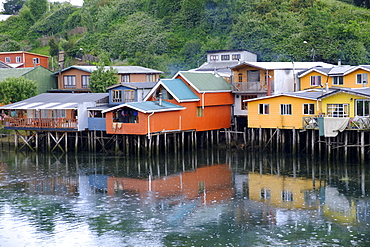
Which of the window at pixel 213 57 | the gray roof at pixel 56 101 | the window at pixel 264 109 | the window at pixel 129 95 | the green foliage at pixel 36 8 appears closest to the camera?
the window at pixel 264 109

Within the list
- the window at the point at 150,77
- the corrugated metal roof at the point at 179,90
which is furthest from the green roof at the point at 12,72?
the corrugated metal roof at the point at 179,90

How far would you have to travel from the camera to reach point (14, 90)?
58.7 metres

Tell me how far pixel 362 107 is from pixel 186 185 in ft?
47.9

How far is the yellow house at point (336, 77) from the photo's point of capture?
49.2 meters

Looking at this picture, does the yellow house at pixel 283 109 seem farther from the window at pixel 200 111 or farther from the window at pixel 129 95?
the window at pixel 129 95

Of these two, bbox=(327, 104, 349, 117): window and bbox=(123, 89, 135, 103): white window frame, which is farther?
bbox=(123, 89, 135, 103): white window frame

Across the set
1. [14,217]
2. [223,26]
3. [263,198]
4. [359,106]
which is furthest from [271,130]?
[223,26]

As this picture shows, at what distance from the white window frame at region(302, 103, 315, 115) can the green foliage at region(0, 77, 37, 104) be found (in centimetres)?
2765

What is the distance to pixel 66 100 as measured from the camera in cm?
5338

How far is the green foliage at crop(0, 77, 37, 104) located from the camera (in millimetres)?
58625

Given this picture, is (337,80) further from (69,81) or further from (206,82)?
(69,81)

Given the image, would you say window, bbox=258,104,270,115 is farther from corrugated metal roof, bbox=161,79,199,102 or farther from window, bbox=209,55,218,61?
window, bbox=209,55,218,61

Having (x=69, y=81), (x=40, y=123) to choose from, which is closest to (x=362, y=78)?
(x=40, y=123)

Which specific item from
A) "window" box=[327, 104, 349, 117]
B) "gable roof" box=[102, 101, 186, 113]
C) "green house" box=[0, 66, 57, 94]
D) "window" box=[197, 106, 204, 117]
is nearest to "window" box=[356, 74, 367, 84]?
"window" box=[327, 104, 349, 117]
